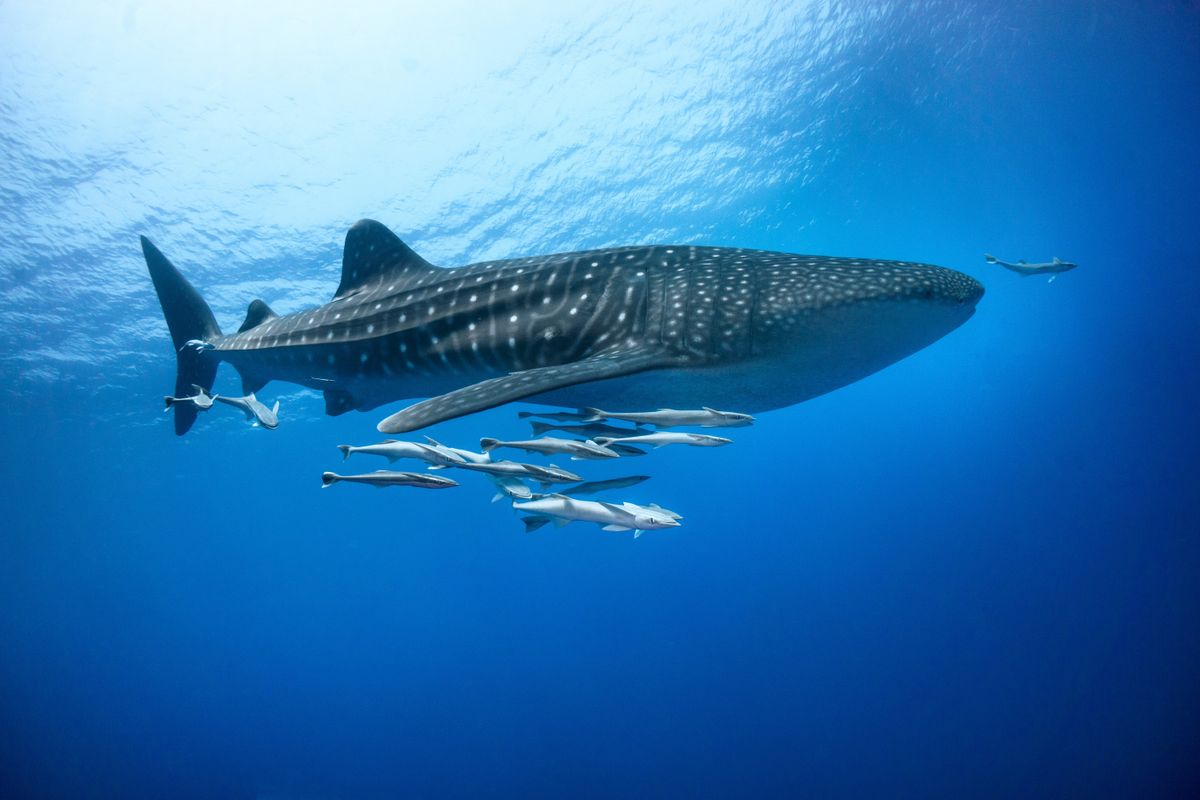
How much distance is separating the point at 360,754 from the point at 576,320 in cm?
4410

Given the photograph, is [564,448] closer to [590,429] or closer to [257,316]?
[590,429]

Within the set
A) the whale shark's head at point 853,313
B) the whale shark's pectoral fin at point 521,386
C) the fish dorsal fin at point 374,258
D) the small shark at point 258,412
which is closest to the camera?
the whale shark's pectoral fin at point 521,386

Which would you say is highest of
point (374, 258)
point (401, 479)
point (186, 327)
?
point (374, 258)

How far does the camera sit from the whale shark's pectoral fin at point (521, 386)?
2867 millimetres

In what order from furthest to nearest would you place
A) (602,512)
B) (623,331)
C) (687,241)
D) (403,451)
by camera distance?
(687,241), (623,331), (403,451), (602,512)

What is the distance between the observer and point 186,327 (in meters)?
6.00

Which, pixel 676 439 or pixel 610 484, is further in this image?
pixel 610 484

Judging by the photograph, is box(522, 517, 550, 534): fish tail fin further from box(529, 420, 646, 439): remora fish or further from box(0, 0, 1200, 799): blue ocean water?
box(0, 0, 1200, 799): blue ocean water

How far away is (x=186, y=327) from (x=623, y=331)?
208 inches

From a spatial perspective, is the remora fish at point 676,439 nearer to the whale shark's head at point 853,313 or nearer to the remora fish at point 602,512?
the remora fish at point 602,512

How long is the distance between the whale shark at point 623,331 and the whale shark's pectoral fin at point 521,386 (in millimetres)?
13

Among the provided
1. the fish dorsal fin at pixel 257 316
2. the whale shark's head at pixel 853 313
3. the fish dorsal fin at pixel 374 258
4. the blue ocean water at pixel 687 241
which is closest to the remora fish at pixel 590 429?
the whale shark's head at pixel 853 313

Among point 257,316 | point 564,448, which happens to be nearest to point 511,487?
point 564,448

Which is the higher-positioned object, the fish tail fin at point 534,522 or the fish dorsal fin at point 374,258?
the fish dorsal fin at point 374,258
